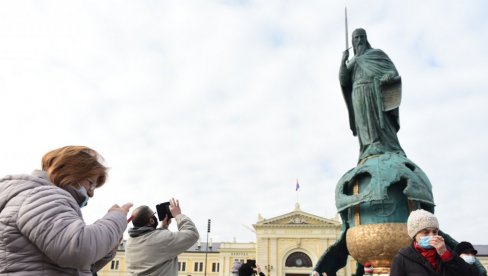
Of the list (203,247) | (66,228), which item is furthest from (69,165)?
(203,247)

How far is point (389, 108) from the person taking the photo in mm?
7648

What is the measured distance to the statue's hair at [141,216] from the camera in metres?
3.48

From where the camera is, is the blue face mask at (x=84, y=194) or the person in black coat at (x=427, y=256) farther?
the person in black coat at (x=427, y=256)

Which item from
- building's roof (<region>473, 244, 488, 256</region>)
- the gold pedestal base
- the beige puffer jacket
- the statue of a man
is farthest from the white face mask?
building's roof (<region>473, 244, 488, 256</region>)

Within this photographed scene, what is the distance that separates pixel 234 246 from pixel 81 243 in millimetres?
50890

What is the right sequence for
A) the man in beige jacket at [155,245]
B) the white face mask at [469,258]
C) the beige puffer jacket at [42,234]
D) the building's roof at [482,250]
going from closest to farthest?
the beige puffer jacket at [42,234], the man in beige jacket at [155,245], the white face mask at [469,258], the building's roof at [482,250]

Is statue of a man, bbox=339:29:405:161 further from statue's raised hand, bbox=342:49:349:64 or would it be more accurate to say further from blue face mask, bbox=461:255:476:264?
blue face mask, bbox=461:255:476:264

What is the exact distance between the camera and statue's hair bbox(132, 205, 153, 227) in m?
3.48

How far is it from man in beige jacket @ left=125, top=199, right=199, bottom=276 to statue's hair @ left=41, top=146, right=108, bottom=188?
1.37 metres

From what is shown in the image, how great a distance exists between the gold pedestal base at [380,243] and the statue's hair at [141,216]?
409 cm

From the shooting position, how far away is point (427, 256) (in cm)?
275

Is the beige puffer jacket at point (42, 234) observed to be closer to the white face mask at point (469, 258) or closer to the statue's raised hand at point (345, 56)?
the white face mask at point (469, 258)

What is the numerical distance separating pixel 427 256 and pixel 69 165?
2435 millimetres

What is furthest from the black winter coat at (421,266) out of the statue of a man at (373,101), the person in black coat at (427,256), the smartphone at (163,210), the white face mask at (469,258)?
the statue of a man at (373,101)
